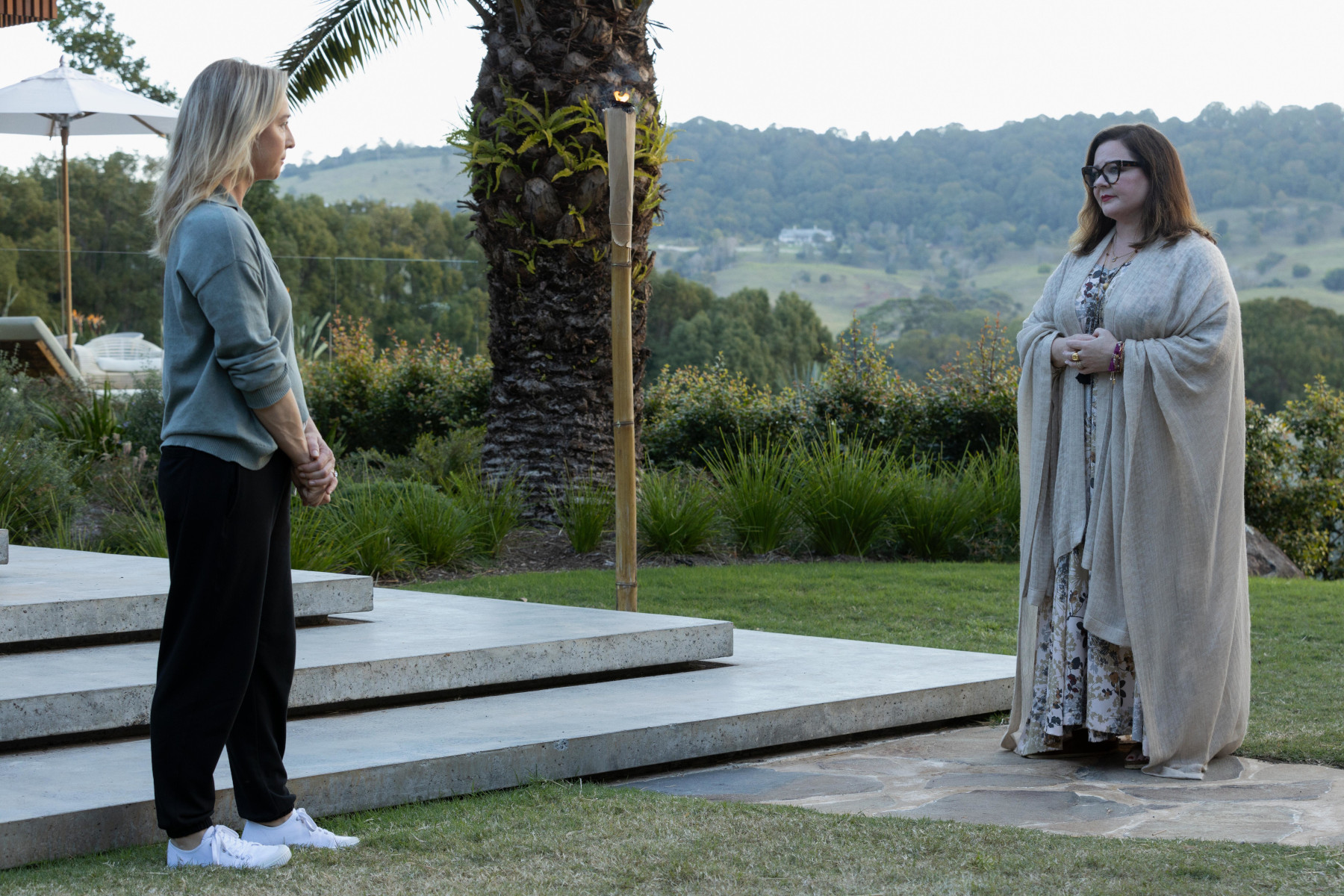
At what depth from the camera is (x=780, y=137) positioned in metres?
91.4

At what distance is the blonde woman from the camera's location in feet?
9.21

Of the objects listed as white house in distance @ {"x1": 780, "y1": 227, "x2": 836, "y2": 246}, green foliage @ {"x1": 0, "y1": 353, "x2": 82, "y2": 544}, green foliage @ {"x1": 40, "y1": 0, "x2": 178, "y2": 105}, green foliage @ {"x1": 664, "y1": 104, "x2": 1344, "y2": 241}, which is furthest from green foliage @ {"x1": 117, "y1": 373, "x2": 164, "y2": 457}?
white house in distance @ {"x1": 780, "y1": 227, "x2": 836, "y2": 246}

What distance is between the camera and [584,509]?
9094mm

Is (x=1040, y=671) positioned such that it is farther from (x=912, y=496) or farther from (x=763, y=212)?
(x=763, y=212)

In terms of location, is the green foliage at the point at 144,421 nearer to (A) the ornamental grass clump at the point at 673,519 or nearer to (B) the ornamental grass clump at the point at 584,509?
(B) the ornamental grass clump at the point at 584,509

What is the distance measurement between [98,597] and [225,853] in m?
1.93

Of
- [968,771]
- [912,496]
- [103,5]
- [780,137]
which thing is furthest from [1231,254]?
[968,771]

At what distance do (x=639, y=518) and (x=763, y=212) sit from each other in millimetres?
84914

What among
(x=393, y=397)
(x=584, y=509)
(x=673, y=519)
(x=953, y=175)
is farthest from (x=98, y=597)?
(x=953, y=175)

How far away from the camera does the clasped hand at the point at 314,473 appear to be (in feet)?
9.83

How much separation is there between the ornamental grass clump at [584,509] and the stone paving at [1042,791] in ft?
15.7

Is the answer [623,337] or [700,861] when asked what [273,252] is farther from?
[700,861]

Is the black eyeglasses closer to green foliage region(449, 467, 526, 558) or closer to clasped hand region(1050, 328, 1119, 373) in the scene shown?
clasped hand region(1050, 328, 1119, 373)

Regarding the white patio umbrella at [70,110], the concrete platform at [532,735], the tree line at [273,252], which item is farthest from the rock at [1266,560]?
the tree line at [273,252]
